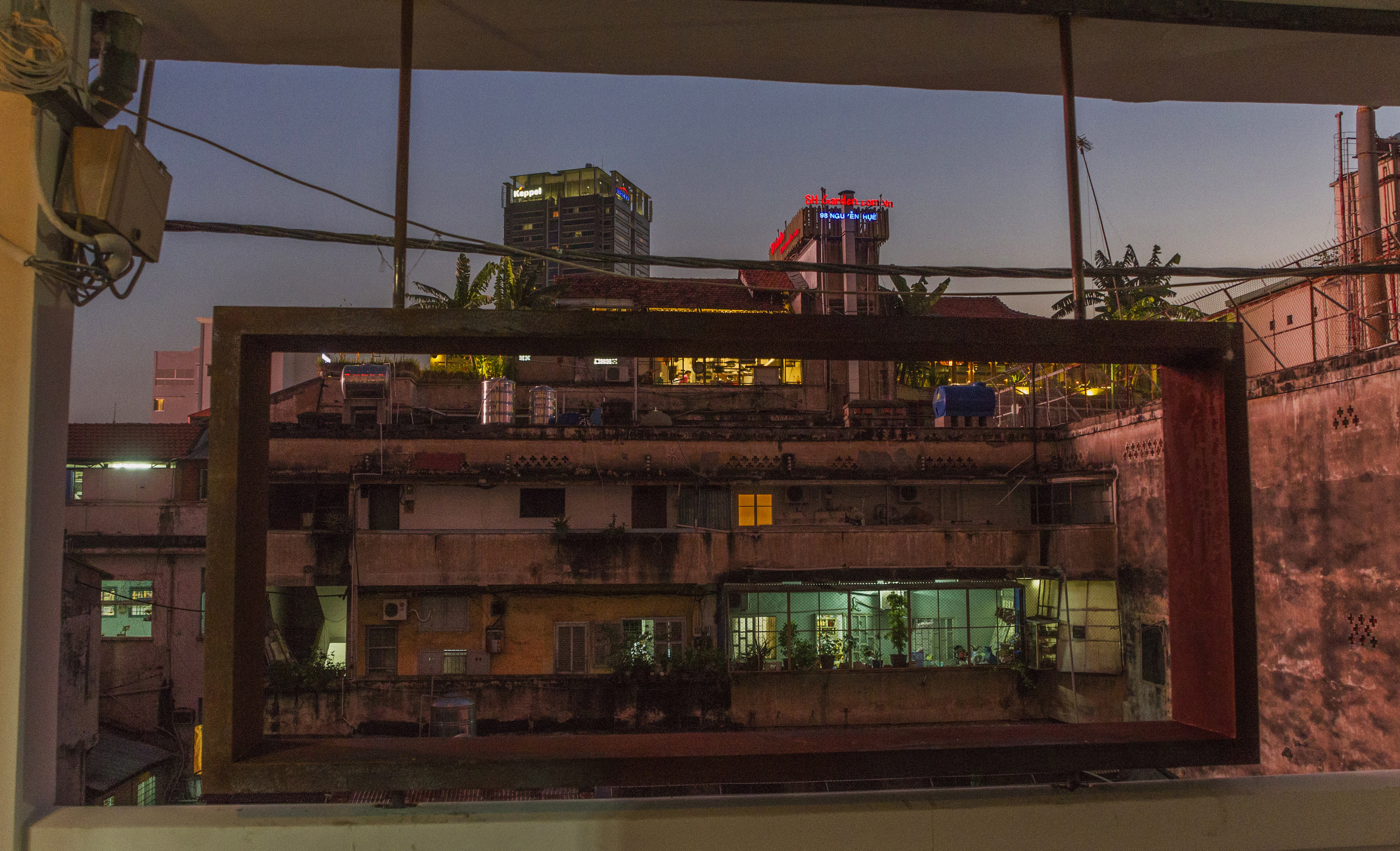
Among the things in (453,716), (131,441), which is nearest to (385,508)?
(453,716)

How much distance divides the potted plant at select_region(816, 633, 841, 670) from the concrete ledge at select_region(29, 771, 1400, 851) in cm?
1660

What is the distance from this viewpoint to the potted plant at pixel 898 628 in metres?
18.8

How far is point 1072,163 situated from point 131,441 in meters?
26.0

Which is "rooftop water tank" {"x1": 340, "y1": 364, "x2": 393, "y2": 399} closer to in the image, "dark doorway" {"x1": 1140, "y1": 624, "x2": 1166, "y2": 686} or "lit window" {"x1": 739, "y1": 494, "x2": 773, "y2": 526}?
"lit window" {"x1": 739, "y1": 494, "x2": 773, "y2": 526}

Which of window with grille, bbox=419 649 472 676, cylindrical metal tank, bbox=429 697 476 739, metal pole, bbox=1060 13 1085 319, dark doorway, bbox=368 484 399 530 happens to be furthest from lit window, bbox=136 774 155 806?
metal pole, bbox=1060 13 1085 319

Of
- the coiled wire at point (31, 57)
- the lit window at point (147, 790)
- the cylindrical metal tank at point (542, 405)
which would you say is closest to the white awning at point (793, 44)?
the coiled wire at point (31, 57)

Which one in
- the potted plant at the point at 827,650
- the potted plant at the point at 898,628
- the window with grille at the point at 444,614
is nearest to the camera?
the potted plant at the point at 827,650

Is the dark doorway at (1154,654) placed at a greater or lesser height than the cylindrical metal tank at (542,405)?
lesser

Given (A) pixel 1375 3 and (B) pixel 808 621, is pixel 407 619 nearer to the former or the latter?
(B) pixel 808 621

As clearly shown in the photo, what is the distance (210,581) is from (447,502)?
1875 cm

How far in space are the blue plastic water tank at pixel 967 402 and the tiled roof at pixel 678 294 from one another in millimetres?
8892

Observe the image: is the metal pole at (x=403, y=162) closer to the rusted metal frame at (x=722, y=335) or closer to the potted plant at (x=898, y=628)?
the rusted metal frame at (x=722, y=335)

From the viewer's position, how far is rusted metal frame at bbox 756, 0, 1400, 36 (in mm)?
2508

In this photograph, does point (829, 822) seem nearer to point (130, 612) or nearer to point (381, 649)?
point (381, 649)
